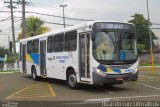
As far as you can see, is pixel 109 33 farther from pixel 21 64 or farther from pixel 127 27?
Answer: pixel 21 64

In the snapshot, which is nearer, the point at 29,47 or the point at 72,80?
the point at 72,80

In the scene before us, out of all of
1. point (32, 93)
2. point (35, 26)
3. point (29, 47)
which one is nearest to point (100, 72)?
point (32, 93)

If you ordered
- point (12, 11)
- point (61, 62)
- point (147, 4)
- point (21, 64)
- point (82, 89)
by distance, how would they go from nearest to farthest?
1. point (82, 89)
2. point (61, 62)
3. point (21, 64)
4. point (147, 4)
5. point (12, 11)

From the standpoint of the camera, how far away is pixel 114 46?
1689 cm

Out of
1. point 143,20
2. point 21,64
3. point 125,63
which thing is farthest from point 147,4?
point 143,20

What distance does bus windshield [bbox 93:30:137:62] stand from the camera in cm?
1670

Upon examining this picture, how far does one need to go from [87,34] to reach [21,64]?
1349cm

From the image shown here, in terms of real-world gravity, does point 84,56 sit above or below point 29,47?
below

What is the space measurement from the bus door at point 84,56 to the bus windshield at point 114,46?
59cm

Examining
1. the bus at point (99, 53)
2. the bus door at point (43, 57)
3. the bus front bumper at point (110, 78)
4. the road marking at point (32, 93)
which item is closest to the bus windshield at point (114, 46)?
the bus at point (99, 53)

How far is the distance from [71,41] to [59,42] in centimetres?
188

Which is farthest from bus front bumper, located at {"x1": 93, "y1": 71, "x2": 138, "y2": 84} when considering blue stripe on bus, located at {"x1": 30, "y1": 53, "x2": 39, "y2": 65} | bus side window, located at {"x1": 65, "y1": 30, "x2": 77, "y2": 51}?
blue stripe on bus, located at {"x1": 30, "y1": 53, "x2": 39, "y2": 65}

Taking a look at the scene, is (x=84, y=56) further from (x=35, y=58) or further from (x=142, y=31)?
(x=142, y=31)

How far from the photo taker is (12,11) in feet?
165
